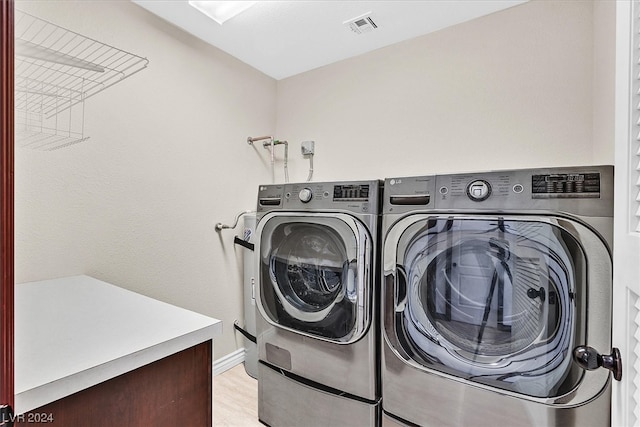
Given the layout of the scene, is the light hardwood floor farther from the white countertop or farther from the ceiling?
the ceiling

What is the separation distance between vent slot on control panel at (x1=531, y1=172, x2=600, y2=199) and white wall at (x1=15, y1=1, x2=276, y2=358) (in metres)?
1.90

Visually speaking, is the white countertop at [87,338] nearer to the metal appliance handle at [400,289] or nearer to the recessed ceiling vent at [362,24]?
the metal appliance handle at [400,289]

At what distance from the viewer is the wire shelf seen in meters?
1.00

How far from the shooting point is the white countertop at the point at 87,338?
590mm

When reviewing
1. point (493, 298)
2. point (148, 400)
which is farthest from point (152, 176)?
point (493, 298)

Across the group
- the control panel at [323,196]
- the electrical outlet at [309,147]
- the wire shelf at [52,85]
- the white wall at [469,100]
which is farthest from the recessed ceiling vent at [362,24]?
the wire shelf at [52,85]

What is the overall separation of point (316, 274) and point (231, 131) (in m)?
1.36

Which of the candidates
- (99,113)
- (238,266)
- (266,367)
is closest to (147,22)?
(99,113)

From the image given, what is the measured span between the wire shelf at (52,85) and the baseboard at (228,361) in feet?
5.41

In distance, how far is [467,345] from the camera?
124 centimetres

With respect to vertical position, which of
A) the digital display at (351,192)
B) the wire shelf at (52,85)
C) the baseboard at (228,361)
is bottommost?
the baseboard at (228,361)

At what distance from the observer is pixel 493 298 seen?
3.91ft

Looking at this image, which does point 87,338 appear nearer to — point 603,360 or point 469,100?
point 603,360

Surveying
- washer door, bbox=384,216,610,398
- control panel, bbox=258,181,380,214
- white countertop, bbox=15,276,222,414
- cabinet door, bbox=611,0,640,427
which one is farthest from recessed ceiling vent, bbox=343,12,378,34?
white countertop, bbox=15,276,222,414
